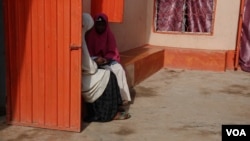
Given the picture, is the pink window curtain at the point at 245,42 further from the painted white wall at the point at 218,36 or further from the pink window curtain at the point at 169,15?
the pink window curtain at the point at 169,15

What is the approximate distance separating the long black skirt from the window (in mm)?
4460

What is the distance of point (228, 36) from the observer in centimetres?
802

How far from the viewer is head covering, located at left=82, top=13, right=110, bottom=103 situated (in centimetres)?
397

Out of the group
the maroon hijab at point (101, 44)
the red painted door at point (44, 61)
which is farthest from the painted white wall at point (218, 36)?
the red painted door at point (44, 61)

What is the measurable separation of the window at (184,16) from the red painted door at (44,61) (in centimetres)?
508

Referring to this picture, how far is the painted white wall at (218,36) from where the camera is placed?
7.90 m

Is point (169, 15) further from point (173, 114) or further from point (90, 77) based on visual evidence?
point (90, 77)

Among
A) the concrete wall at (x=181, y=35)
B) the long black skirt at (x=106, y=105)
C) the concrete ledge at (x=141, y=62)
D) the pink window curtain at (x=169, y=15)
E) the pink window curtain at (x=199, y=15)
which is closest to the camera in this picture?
the long black skirt at (x=106, y=105)

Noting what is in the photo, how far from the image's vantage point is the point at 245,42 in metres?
8.03

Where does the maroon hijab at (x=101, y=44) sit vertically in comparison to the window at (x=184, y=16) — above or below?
below

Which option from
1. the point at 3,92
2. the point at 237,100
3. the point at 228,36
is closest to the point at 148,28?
the point at 228,36

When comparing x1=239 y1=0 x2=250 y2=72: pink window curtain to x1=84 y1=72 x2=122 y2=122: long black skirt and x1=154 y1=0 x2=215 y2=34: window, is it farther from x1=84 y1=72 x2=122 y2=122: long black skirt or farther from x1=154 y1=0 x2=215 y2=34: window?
x1=84 y1=72 x2=122 y2=122: long black skirt

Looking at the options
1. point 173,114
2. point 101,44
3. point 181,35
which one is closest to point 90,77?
point 101,44

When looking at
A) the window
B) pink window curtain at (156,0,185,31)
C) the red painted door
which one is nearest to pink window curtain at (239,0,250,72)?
the window
